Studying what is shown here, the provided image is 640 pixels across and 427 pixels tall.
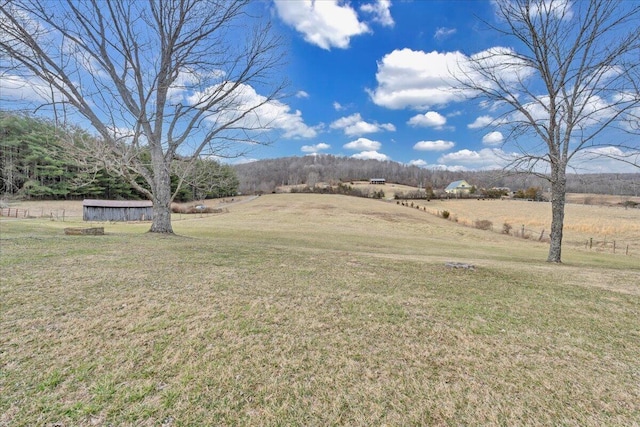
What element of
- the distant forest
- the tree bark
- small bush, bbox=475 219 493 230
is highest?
the distant forest

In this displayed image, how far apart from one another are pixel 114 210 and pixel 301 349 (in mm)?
49514

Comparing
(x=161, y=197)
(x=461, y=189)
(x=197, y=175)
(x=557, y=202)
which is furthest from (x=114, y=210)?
(x=461, y=189)

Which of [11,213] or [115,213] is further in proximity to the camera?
[115,213]

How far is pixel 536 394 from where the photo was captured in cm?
262

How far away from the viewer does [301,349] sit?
3.18 metres

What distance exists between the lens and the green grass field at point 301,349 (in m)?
2.32

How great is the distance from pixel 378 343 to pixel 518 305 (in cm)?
313

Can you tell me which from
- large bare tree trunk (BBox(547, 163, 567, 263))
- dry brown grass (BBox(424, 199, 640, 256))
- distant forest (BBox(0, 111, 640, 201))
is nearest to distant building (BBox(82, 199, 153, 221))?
distant forest (BBox(0, 111, 640, 201))

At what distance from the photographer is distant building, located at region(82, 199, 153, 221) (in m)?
40.6

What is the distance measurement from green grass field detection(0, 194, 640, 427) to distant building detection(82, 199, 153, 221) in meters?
43.0

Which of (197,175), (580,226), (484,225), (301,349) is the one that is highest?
(197,175)

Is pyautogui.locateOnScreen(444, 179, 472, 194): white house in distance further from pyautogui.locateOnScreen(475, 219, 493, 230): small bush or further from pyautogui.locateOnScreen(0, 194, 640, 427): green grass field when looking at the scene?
pyautogui.locateOnScreen(0, 194, 640, 427): green grass field

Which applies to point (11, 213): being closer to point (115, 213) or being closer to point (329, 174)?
point (115, 213)

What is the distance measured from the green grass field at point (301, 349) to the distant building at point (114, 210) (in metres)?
43.0
